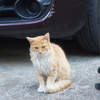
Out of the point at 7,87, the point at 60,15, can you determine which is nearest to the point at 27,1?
the point at 60,15

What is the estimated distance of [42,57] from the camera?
2.57 m

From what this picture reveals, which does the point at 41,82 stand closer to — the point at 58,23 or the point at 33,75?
the point at 33,75

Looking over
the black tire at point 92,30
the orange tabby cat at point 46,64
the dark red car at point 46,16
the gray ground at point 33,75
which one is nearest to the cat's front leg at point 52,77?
the orange tabby cat at point 46,64

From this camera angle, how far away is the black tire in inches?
127

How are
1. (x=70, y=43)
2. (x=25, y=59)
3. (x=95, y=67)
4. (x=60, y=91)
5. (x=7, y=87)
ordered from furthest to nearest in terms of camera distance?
(x=70, y=43) < (x=25, y=59) < (x=95, y=67) < (x=7, y=87) < (x=60, y=91)

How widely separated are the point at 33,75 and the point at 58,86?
1.78 ft

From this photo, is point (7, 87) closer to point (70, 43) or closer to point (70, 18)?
point (70, 18)

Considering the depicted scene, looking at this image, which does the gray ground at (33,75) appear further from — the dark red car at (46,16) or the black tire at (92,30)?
the dark red car at (46,16)

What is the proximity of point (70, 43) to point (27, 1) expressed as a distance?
1559 mm

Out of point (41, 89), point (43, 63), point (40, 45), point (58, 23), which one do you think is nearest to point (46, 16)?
point (58, 23)

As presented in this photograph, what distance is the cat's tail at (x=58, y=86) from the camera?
249 centimetres

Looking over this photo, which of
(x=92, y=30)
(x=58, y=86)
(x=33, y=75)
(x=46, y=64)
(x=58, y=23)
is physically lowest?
(x=33, y=75)

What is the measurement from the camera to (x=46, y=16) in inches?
112

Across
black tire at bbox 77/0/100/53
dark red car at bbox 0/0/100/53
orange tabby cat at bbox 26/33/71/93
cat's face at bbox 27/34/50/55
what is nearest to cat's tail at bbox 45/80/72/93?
orange tabby cat at bbox 26/33/71/93
